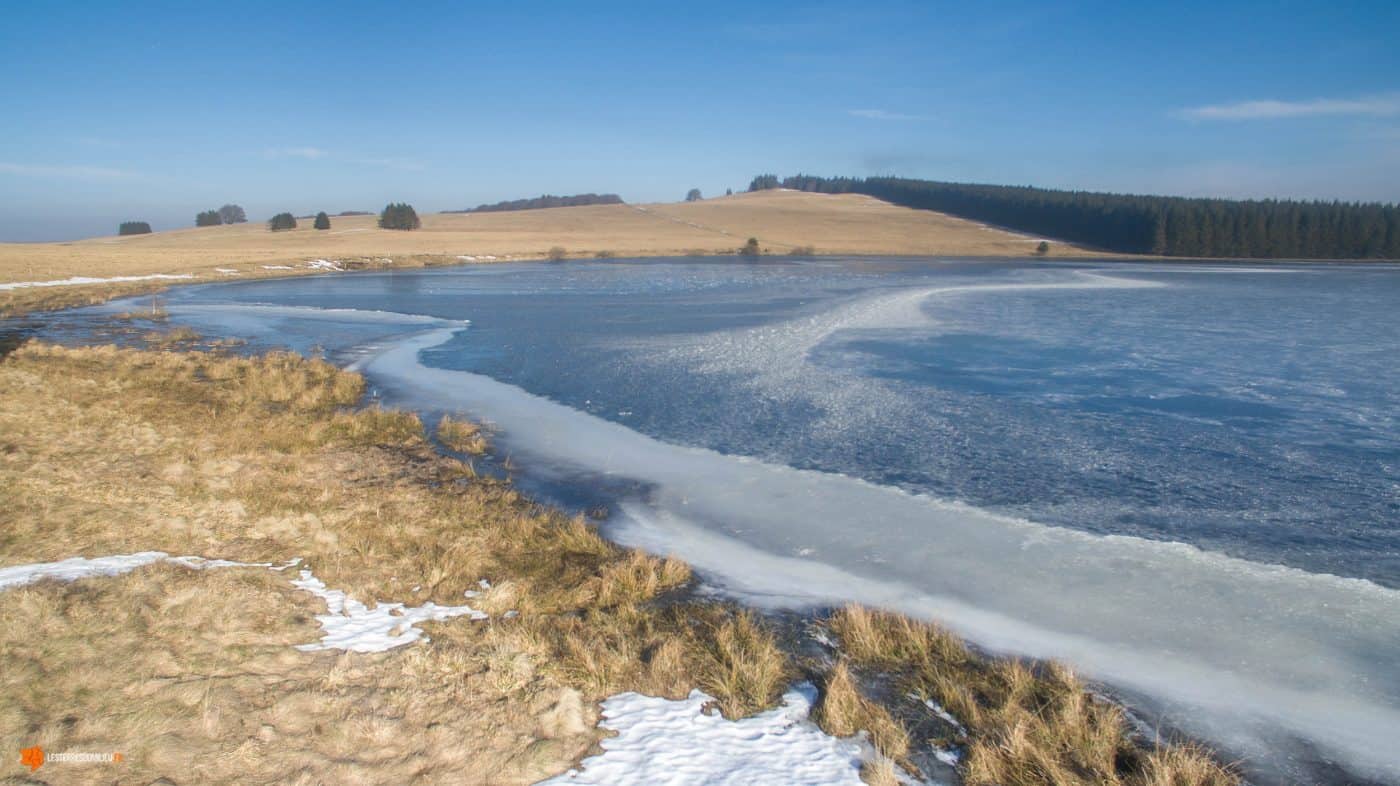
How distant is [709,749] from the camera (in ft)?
14.1

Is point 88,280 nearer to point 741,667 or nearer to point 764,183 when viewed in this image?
point 741,667

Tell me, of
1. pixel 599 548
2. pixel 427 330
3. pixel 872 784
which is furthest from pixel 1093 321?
pixel 872 784

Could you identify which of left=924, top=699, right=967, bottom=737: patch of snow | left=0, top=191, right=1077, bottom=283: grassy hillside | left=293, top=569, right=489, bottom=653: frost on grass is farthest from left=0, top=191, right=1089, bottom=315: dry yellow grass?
left=924, top=699, right=967, bottom=737: patch of snow

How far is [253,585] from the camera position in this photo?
573cm

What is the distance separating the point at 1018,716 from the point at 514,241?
2670 inches

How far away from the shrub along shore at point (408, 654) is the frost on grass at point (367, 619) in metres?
0.10

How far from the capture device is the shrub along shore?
4.07m

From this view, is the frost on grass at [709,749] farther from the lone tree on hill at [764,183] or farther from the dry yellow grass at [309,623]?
the lone tree on hill at [764,183]

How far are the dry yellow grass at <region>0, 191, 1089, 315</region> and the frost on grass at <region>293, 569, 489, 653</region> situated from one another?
89.9 ft

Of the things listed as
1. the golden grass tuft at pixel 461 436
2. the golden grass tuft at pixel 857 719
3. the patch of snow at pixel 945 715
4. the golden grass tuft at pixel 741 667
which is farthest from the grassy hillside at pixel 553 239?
the patch of snow at pixel 945 715

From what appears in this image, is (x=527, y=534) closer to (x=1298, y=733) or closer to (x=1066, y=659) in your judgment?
(x=1066, y=659)

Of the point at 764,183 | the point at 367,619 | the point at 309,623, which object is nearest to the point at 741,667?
the point at 367,619

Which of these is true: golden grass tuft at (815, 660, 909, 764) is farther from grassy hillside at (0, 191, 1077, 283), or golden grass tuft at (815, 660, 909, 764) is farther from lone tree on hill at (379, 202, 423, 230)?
Answer: lone tree on hill at (379, 202, 423, 230)

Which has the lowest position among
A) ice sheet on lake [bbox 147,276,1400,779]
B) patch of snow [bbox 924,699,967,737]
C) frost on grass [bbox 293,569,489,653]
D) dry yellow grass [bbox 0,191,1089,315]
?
patch of snow [bbox 924,699,967,737]
